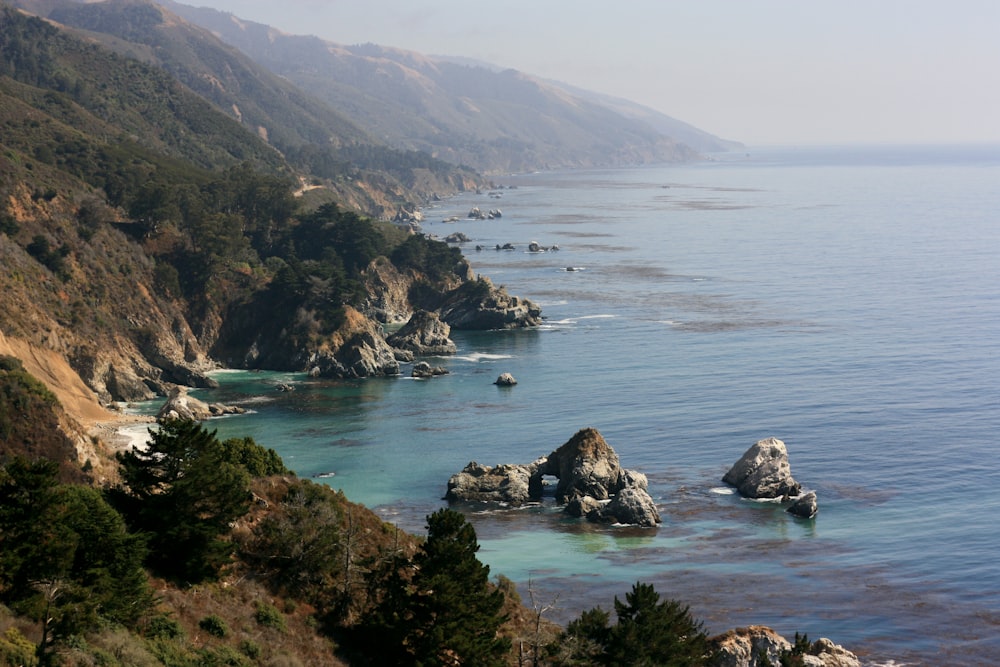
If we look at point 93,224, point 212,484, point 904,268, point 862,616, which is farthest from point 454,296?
point 212,484

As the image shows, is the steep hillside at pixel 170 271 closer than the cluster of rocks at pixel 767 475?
No

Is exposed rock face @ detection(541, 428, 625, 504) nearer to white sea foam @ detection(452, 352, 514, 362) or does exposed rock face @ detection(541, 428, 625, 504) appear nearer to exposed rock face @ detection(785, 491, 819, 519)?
exposed rock face @ detection(785, 491, 819, 519)

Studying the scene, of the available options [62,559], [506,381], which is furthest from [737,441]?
[62,559]

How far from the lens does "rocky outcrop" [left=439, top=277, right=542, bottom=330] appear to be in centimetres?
15662

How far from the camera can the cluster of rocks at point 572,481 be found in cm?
8125

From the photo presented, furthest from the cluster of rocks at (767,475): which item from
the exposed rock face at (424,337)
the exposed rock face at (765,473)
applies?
the exposed rock face at (424,337)

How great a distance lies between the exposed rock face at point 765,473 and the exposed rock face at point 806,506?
3.04m

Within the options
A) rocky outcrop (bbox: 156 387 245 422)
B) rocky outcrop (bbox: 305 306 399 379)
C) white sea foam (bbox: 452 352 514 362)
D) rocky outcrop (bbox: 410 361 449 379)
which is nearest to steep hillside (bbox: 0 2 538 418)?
rocky outcrop (bbox: 305 306 399 379)

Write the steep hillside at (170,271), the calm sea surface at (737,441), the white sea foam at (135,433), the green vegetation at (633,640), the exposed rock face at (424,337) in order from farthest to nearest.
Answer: the exposed rock face at (424,337) → the steep hillside at (170,271) → the white sea foam at (135,433) → the calm sea surface at (737,441) → the green vegetation at (633,640)

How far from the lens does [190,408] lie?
104 meters

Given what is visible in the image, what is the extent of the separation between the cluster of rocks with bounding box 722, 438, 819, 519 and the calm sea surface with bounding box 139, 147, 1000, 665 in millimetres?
1565

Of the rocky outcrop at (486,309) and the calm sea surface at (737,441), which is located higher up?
the rocky outcrop at (486,309)

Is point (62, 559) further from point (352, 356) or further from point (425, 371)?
point (352, 356)

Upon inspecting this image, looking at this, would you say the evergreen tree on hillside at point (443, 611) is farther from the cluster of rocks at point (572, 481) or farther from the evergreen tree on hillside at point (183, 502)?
the cluster of rocks at point (572, 481)
